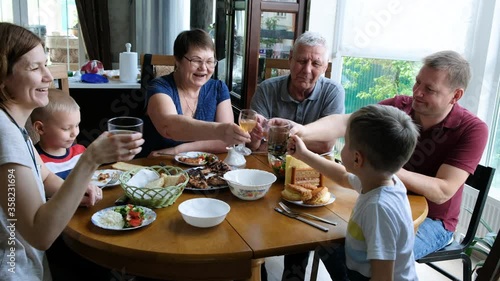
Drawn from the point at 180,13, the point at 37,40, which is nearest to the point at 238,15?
the point at 180,13

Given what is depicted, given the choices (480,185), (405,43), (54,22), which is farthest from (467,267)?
(54,22)

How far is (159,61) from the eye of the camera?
3895mm

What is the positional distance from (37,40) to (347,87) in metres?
2.98

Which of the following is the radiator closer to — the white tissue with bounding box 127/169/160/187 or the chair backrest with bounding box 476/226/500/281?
the chair backrest with bounding box 476/226/500/281

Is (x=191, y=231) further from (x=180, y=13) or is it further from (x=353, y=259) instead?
(x=180, y=13)

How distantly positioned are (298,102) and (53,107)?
128 centimetres

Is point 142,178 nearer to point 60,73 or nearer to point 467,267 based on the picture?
point 60,73

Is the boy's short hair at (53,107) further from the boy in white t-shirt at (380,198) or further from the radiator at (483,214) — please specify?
the radiator at (483,214)

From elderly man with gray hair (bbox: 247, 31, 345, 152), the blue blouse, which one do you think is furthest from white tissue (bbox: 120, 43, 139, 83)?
elderly man with gray hair (bbox: 247, 31, 345, 152)

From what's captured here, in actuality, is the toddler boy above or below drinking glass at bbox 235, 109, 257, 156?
below

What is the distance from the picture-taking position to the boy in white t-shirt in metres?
1.22

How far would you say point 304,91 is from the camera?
2.38 m

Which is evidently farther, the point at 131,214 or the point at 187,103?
the point at 187,103

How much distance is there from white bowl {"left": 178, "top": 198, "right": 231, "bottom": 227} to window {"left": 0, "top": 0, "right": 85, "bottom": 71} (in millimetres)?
5578
